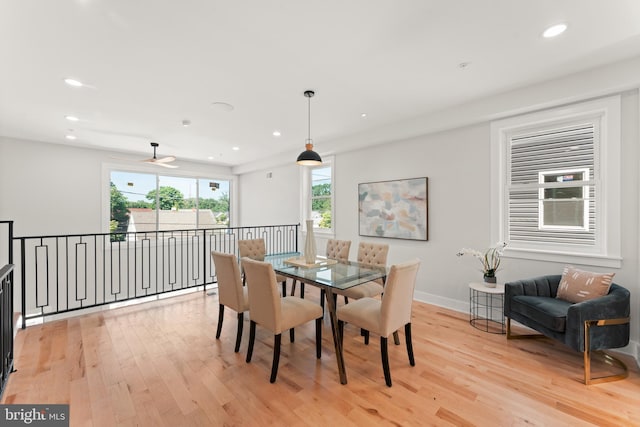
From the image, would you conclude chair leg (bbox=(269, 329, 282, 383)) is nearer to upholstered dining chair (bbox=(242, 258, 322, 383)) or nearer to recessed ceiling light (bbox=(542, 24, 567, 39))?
upholstered dining chair (bbox=(242, 258, 322, 383))

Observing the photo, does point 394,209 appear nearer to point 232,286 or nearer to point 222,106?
point 232,286

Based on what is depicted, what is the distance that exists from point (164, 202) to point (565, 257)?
747 cm

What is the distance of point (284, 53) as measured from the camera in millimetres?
2348

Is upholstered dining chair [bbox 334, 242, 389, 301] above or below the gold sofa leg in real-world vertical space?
above

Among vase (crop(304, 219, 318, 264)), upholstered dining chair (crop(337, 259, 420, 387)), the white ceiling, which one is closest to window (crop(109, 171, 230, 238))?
the white ceiling

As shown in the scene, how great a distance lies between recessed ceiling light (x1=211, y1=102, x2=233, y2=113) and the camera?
11.2 ft

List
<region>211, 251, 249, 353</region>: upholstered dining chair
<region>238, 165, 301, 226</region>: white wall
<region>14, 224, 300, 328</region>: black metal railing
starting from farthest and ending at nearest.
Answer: <region>238, 165, 301, 226</region>: white wall → <region>14, 224, 300, 328</region>: black metal railing → <region>211, 251, 249, 353</region>: upholstered dining chair

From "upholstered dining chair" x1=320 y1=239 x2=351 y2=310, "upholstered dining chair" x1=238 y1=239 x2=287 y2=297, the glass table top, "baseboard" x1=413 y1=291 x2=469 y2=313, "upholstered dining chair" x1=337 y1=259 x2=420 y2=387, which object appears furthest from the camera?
"upholstered dining chair" x1=238 y1=239 x2=287 y2=297

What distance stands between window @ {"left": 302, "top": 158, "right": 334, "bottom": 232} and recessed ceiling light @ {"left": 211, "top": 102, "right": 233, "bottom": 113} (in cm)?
228

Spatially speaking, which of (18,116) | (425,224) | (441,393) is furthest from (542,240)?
(18,116)

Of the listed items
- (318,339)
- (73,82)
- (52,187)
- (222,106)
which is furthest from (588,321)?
(52,187)

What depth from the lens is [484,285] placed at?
3.26 meters

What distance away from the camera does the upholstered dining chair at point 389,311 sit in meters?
2.16

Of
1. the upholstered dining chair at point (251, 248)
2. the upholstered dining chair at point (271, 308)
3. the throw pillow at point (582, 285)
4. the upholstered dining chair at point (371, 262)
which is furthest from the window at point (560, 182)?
the upholstered dining chair at point (251, 248)
